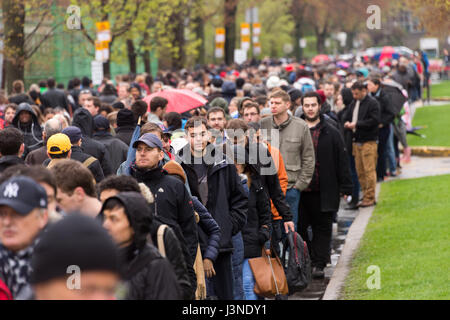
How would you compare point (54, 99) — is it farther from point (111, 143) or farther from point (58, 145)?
point (58, 145)

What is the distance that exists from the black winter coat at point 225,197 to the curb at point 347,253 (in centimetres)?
197

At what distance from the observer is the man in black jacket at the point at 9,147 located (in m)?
7.77

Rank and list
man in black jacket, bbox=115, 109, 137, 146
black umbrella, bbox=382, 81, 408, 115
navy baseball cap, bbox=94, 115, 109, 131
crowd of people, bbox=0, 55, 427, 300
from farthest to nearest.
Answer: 1. black umbrella, bbox=382, 81, 408, 115
2. man in black jacket, bbox=115, 109, 137, 146
3. navy baseball cap, bbox=94, 115, 109, 131
4. crowd of people, bbox=0, 55, 427, 300

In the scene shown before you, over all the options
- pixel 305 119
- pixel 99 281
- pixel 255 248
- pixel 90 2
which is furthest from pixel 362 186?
pixel 90 2

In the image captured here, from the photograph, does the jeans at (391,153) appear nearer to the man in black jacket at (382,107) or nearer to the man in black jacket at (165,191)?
the man in black jacket at (382,107)

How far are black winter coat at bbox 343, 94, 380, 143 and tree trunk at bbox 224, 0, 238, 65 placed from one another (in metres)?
28.5

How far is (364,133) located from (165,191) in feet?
28.7

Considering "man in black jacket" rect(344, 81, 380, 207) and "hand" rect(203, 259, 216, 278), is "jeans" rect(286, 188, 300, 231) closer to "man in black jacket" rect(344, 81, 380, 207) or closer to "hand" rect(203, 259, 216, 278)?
"hand" rect(203, 259, 216, 278)

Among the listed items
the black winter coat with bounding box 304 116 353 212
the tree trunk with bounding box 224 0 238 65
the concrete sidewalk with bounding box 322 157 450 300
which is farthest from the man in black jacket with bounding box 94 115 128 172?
the tree trunk with bounding box 224 0 238 65

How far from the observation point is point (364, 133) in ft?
47.4

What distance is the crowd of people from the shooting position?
3260mm

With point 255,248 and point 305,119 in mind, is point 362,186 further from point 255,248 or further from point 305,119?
point 255,248

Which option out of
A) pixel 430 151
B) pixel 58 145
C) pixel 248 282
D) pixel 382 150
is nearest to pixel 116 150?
pixel 58 145

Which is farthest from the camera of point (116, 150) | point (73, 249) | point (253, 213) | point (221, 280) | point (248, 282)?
point (116, 150)
